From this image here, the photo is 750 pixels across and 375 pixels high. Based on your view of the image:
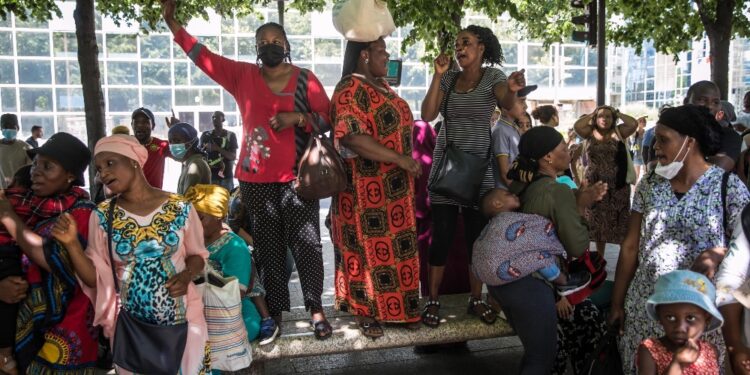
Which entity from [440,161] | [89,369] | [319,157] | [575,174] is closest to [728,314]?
[440,161]

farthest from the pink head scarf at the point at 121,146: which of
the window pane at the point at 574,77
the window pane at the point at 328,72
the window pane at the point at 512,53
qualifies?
the window pane at the point at 574,77

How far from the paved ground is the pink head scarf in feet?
6.27

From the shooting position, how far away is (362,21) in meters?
3.88

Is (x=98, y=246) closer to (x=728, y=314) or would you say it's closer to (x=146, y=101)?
(x=728, y=314)

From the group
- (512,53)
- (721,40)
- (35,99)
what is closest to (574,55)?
(512,53)

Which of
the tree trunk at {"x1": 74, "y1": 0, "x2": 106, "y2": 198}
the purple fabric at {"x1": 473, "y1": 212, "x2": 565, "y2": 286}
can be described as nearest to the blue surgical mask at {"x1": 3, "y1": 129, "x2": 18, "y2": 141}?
the tree trunk at {"x1": 74, "y1": 0, "x2": 106, "y2": 198}

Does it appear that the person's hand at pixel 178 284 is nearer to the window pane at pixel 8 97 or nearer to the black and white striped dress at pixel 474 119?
the black and white striped dress at pixel 474 119

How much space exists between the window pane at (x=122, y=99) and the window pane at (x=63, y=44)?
2.15 metres

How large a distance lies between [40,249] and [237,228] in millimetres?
2074

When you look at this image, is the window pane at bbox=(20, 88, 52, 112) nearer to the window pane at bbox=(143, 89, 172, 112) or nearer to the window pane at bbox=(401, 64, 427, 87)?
the window pane at bbox=(143, 89, 172, 112)

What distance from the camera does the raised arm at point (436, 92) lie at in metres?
4.36

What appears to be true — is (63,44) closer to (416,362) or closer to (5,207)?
(416,362)

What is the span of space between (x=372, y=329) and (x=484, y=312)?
87 centimetres

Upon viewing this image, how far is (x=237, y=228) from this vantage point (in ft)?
17.4
